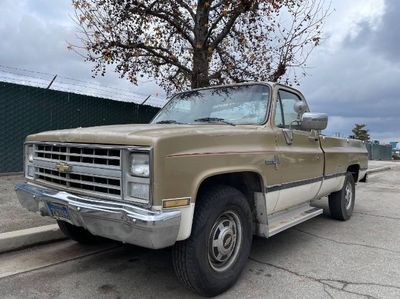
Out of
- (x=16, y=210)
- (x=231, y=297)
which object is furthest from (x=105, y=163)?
(x=16, y=210)

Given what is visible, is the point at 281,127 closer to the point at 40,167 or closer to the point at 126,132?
the point at 126,132

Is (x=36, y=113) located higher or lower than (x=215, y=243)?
higher

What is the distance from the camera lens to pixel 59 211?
3432 mm

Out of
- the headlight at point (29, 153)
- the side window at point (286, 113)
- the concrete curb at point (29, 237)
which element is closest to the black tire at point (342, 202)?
the side window at point (286, 113)

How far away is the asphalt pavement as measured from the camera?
362 centimetres

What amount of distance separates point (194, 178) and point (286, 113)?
87.8 inches

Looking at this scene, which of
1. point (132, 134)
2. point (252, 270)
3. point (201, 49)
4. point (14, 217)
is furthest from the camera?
point (201, 49)

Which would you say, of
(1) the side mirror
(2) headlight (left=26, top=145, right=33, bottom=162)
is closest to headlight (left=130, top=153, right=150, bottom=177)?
(2) headlight (left=26, top=145, right=33, bottom=162)

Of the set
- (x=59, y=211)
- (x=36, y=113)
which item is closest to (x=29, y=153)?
(x=59, y=211)

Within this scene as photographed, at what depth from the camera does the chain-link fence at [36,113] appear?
895cm

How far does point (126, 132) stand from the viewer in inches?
124

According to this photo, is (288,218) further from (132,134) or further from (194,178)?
(132,134)

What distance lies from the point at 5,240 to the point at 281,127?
3498mm

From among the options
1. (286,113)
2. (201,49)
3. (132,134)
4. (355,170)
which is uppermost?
(201,49)
